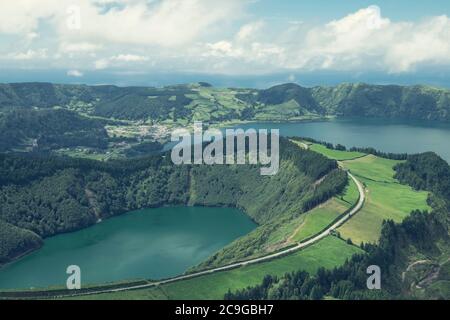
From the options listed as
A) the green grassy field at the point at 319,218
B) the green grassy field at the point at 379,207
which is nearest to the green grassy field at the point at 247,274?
the green grassy field at the point at 319,218

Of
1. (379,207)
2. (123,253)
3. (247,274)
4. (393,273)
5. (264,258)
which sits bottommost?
(123,253)

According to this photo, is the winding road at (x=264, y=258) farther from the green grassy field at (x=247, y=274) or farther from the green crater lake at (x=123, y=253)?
the green crater lake at (x=123, y=253)

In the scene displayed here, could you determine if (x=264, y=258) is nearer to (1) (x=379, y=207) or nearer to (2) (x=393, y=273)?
(2) (x=393, y=273)

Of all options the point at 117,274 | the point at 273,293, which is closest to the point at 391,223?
the point at 273,293

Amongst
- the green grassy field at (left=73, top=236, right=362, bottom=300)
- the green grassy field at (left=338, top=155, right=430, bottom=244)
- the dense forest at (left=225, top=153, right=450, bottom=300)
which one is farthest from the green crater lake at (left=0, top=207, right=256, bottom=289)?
the green grassy field at (left=338, top=155, right=430, bottom=244)

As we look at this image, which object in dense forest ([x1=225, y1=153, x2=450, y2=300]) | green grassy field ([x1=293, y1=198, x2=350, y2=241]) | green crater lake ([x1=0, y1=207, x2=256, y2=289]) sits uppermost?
green grassy field ([x1=293, y1=198, x2=350, y2=241])

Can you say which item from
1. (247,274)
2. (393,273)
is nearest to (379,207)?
(393,273)

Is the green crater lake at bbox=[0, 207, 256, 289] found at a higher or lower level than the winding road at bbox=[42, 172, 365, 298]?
lower

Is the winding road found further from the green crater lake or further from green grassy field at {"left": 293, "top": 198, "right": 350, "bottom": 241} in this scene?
the green crater lake
